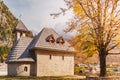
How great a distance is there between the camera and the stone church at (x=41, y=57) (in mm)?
40375

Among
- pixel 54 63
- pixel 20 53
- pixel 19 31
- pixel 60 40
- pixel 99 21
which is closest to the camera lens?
pixel 99 21

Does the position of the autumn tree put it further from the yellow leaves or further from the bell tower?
the bell tower

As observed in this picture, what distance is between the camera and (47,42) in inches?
1674

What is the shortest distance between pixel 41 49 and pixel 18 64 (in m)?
4.32

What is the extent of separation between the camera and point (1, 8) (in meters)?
160

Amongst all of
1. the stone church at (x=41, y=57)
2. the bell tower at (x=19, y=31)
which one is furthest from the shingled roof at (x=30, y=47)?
the bell tower at (x=19, y=31)

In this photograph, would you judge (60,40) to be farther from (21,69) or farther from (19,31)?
(21,69)

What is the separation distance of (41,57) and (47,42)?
2922mm

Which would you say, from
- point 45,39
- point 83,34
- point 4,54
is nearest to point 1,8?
point 4,54

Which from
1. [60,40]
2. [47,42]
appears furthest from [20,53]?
[60,40]

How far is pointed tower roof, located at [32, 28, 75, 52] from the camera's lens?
135ft

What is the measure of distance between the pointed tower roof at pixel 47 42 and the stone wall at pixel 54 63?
2.72 ft

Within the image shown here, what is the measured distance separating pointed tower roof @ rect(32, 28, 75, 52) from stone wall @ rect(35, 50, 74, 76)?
0.83 m

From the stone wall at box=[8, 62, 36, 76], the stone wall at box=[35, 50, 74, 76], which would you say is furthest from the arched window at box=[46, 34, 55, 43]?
the stone wall at box=[8, 62, 36, 76]
